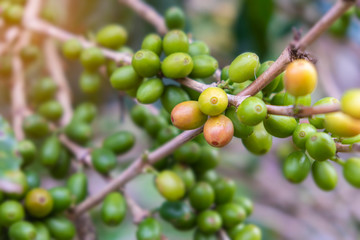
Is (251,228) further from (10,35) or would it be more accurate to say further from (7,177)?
(10,35)

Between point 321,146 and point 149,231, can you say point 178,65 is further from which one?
point 149,231

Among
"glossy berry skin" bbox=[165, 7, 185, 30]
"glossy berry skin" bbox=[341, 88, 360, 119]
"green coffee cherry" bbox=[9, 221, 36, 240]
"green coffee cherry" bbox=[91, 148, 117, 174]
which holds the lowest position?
"green coffee cherry" bbox=[9, 221, 36, 240]

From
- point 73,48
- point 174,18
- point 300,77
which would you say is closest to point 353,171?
point 300,77

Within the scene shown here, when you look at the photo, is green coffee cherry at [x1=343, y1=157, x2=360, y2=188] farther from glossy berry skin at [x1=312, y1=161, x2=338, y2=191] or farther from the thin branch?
the thin branch

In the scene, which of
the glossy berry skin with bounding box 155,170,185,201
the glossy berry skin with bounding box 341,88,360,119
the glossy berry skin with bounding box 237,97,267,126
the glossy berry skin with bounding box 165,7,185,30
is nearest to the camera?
A: the glossy berry skin with bounding box 341,88,360,119

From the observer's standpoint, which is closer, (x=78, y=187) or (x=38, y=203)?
(x=38, y=203)

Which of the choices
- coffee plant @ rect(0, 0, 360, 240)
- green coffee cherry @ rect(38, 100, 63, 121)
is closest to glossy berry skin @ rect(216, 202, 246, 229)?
coffee plant @ rect(0, 0, 360, 240)

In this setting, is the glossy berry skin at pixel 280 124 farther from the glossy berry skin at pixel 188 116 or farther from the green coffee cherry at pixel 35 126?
the green coffee cherry at pixel 35 126
